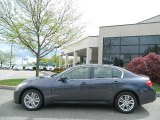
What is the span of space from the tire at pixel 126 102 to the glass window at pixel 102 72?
73 centimetres

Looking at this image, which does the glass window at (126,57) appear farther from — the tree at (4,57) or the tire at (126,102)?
the tree at (4,57)

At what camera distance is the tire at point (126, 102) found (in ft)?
26.9

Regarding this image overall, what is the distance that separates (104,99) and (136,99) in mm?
991

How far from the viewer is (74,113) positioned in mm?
8000

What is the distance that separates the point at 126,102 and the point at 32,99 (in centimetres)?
293

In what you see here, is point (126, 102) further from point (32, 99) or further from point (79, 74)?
point (32, 99)

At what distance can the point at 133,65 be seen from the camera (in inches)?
686

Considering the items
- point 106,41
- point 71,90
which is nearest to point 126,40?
point 106,41

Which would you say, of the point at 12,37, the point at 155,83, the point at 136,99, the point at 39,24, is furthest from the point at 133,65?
the point at 136,99

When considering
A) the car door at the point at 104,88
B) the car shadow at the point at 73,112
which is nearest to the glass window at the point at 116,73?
the car door at the point at 104,88

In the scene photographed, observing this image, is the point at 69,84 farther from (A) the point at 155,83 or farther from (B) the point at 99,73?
(A) the point at 155,83

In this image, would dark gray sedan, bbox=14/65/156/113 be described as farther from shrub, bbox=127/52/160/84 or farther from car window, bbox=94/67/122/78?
shrub, bbox=127/52/160/84

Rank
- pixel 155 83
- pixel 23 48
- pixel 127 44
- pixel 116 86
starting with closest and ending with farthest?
1. pixel 116 86
2. pixel 155 83
3. pixel 23 48
4. pixel 127 44

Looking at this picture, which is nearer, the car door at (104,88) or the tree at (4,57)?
the car door at (104,88)
